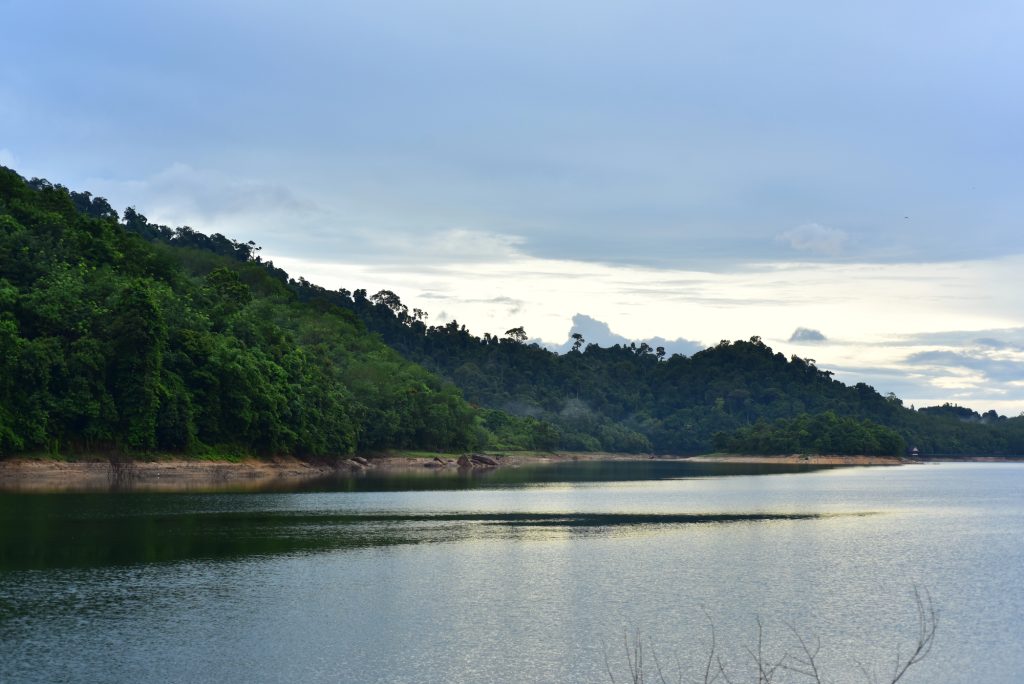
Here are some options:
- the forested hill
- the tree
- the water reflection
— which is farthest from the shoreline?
the tree

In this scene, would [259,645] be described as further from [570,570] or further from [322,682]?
[570,570]

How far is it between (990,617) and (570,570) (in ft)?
58.0

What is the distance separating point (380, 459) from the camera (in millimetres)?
161000

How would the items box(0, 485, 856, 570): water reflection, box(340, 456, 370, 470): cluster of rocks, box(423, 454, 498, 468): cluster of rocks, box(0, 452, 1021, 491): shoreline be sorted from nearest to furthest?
1. box(0, 485, 856, 570): water reflection
2. box(0, 452, 1021, 491): shoreline
3. box(340, 456, 370, 470): cluster of rocks
4. box(423, 454, 498, 468): cluster of rocks

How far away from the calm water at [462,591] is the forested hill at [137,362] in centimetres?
2257

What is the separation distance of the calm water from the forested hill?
2257 cm

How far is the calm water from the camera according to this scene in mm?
28875

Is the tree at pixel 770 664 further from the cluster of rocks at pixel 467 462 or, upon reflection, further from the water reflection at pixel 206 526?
the cluster of rocks at pixel 467 462

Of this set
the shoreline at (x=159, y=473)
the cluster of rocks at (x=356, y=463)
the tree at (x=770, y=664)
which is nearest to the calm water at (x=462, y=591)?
the tree at (x=770, y=664)

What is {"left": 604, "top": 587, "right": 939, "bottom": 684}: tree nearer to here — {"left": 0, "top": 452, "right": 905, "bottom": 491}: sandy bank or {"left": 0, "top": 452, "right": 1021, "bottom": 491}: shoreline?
{"left": 0, "top": 452, "right": 1021, "bottom": 491}: shoreline

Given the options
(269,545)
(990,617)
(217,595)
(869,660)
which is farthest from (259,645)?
(990,617)

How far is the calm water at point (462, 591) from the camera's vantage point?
28875 millimetres

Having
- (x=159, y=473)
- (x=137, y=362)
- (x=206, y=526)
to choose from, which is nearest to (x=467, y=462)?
(x=159, y=473)

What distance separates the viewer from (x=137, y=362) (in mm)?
99188
